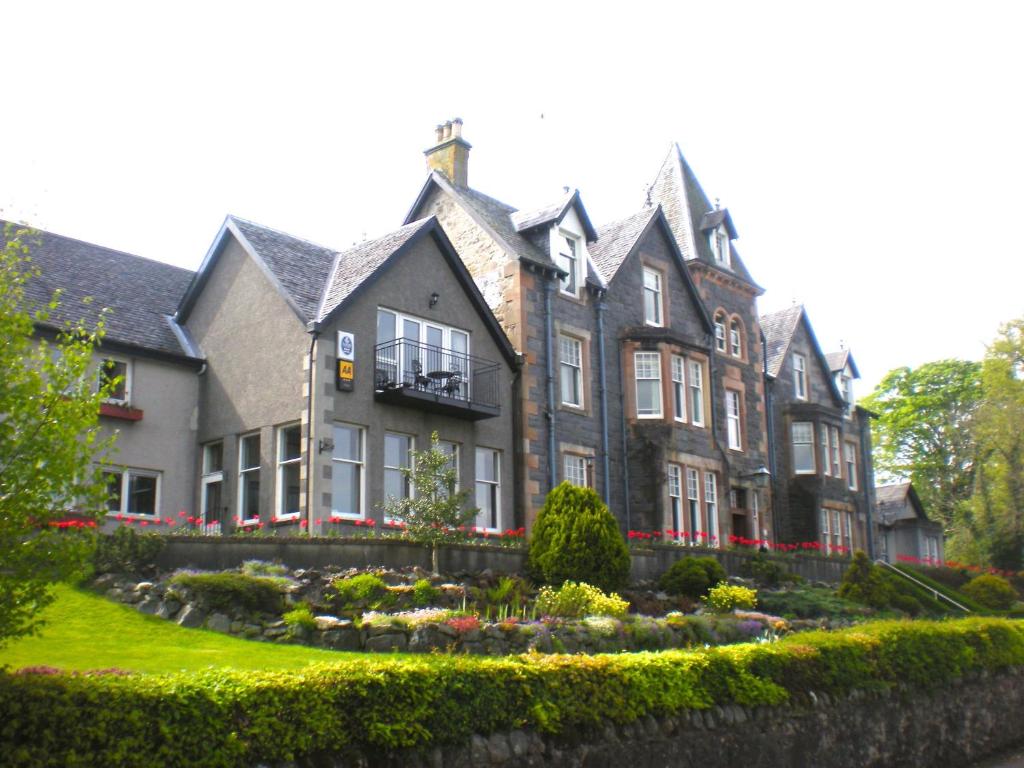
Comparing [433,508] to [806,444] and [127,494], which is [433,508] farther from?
[806,444]

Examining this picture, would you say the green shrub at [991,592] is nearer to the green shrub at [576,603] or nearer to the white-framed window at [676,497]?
the white-framed window at [676,497]

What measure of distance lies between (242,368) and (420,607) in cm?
1023

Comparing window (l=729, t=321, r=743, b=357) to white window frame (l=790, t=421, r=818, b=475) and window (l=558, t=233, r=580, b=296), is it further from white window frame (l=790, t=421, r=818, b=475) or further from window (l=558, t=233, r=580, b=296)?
window (l=558, t=233, r=580, b=296)

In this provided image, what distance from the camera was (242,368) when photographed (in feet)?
88.5

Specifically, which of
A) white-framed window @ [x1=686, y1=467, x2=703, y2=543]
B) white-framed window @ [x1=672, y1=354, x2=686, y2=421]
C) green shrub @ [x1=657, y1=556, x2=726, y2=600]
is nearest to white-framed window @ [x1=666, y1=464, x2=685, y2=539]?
white-framed window @ [x1=686, y1=467, x2=703, y2=543]

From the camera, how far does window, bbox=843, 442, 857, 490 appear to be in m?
46.3

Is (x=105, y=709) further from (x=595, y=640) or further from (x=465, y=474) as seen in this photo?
(x=465, y=474)

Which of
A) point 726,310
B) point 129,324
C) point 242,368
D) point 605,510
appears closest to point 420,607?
point 605,510

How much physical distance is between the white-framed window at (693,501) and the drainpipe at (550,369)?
561 cm

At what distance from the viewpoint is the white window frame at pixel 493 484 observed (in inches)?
1108

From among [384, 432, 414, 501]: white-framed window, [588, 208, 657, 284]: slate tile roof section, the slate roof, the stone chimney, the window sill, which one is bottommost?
[384, 432, 414, 501]: white-framed window

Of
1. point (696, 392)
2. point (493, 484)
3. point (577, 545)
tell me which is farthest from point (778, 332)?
point (577, 545)

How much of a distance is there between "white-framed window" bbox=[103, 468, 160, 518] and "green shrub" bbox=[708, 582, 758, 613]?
13.1m

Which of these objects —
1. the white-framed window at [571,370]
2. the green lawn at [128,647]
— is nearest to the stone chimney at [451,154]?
the white-framed window at [571,370]
